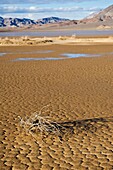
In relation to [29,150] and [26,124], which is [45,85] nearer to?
[26,124]

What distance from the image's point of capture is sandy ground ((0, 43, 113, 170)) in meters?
7.04

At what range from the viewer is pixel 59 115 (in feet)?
34.3

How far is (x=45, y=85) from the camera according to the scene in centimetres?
1568

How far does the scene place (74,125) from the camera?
30.3 feet

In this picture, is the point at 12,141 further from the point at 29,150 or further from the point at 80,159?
the point at 80,159

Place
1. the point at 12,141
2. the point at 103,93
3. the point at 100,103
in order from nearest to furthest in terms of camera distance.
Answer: the point at 12,141 → the point at 100,103 → the point at 103,93

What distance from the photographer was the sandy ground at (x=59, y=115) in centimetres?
704

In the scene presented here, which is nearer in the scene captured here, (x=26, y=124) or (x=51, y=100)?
(x=26, y=124)

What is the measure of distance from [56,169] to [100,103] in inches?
224

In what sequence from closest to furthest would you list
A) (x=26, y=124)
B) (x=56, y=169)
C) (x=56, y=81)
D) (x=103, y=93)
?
(x=56, y=169) < (x=26, y=124) < (x=103, y=93) < (x=56, y=81)

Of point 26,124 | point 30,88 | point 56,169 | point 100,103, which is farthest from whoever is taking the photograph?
point 30,88

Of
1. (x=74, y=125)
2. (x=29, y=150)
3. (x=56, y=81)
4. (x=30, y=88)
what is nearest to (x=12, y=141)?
(x=29, y=150)

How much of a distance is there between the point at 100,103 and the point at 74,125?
300 centimetres

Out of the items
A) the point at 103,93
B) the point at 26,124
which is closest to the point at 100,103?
the point at 103,93
